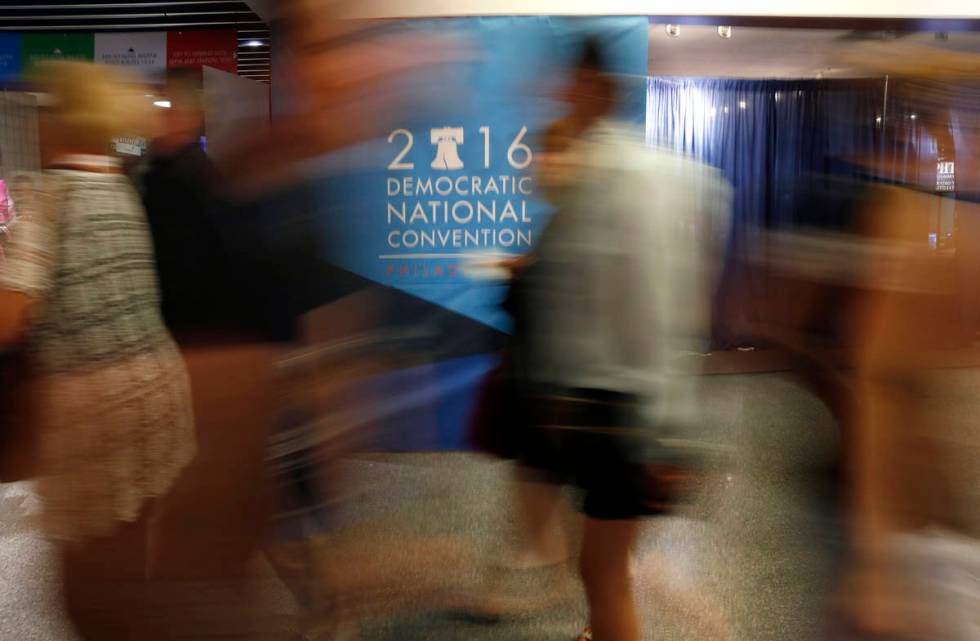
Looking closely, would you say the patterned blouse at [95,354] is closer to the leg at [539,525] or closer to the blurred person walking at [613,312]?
the blurred person walking at [613,312]

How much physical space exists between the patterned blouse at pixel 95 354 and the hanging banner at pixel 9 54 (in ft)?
25.9

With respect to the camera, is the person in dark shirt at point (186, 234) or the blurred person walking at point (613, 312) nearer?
the person in dark shirt at point (186, 234)

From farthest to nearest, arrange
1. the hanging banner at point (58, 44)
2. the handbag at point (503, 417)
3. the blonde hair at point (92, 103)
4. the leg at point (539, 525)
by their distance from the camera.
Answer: the hanging banner at point (58, 44) < the leg at point (539, 525) < the handbag at point (503, 417) < the blonde hair at point (92, 103)

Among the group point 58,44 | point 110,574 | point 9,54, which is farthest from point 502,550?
point 9,54

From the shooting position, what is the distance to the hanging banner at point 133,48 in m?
8.05

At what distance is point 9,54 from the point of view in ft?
27.2

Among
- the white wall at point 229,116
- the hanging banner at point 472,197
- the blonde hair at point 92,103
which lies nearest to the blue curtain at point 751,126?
the hanging banner at point 472,197

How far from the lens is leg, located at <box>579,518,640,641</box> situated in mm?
1962

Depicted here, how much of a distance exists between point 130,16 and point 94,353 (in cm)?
781

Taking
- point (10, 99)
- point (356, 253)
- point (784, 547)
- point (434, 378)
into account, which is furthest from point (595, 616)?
point (10, 99)

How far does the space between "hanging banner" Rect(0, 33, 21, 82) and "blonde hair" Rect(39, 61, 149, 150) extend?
788 centimetres

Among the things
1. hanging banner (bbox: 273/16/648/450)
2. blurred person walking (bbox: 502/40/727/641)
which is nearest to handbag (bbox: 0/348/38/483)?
blurred person walking (bbox: 502/40/727/641)

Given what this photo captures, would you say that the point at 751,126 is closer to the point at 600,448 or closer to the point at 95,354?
the point at 600,448

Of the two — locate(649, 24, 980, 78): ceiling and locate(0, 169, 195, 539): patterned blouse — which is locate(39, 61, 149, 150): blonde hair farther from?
locate(649, 24, 980, 78): ceiling
